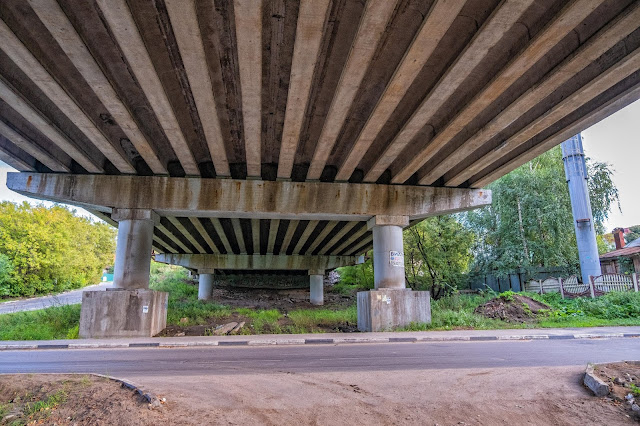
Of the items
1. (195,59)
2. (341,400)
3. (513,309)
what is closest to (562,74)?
(195,59)

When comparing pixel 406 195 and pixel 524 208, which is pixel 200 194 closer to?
pixel 406 195

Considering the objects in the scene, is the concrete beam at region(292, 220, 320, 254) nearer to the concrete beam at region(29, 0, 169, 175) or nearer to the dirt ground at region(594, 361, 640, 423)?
the concrete beam at region(29, 0, 169, 175)

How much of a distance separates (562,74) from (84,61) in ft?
30.6

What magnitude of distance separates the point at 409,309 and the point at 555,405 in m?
9.90

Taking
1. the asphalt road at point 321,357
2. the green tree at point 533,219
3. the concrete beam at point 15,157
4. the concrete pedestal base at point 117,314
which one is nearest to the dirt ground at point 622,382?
the asphalt road at point 321,357

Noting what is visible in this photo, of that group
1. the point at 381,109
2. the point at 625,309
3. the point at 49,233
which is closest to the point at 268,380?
the point at 381,109

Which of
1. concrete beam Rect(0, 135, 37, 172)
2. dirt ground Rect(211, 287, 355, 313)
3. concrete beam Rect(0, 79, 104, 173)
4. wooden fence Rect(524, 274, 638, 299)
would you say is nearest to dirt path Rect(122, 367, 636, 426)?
concrete beam Rect(0, 79, 104, 173)

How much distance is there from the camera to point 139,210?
13.7 meters

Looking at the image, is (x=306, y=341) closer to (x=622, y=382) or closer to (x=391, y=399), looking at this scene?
(x=391, y=399)

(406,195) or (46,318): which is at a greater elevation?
(406,195)

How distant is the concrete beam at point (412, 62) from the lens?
19.8 ft

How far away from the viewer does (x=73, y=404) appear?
4.24 m

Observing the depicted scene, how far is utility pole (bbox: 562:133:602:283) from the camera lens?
22688mm

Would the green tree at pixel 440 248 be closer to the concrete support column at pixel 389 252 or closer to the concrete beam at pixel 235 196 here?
the concrete beam at pixel 235 196
